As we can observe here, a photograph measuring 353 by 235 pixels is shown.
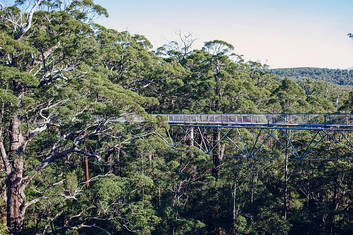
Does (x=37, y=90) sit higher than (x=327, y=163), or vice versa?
(x=37, y=90)

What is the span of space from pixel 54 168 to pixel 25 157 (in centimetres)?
213

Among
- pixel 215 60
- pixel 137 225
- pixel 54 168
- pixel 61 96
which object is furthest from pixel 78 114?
pixel 215 60

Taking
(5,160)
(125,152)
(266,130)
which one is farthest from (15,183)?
(266,130)

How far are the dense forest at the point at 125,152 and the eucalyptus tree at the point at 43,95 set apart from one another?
55 mm

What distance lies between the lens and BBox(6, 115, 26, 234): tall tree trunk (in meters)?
12.3

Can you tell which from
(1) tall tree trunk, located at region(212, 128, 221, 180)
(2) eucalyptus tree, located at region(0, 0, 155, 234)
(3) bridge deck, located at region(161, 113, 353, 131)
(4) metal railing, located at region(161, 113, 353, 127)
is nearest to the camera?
(2) eucalyptus tree, located at region(0, 0, 155, 234)

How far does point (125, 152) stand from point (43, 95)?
7.36 metres

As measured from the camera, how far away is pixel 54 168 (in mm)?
15758

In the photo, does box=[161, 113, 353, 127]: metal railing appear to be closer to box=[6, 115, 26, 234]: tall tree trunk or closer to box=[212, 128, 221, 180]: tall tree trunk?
box=[212, 128, 221, 180]: tall tree trunk

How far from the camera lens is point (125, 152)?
1834 centimetres

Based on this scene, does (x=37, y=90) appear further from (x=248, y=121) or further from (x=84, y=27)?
(x=248, y=121)

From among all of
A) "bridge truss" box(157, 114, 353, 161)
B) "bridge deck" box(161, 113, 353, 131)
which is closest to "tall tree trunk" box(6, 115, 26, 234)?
"bridge truss" box(157, 114, 353, 161)

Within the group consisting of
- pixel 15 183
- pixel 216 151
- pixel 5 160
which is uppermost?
pixel 5 160

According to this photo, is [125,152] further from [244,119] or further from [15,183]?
[244,119]
